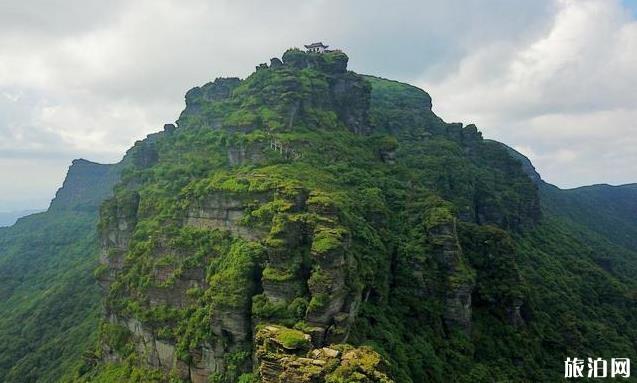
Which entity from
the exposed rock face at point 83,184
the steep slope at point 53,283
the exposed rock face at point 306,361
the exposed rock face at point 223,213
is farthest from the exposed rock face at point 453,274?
the exposed rock face at point 83,184

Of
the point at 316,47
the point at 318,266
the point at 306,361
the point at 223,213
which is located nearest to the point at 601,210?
the point at 316,47

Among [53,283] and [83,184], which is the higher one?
[83,184]

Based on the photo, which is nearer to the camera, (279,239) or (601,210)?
(279,239)

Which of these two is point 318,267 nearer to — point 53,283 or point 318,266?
point 318,266

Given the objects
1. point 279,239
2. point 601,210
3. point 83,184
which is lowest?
point 279,239

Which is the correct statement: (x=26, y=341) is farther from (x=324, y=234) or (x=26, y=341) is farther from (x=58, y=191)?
(x=58, y=191)

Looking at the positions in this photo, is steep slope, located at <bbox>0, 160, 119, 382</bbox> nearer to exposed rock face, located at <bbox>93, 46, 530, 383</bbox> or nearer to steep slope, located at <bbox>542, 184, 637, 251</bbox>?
exposed rock face, located at <bbox>93, 46, 530, 383</bbox>

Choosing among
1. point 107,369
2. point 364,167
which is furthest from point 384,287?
point 107,369
